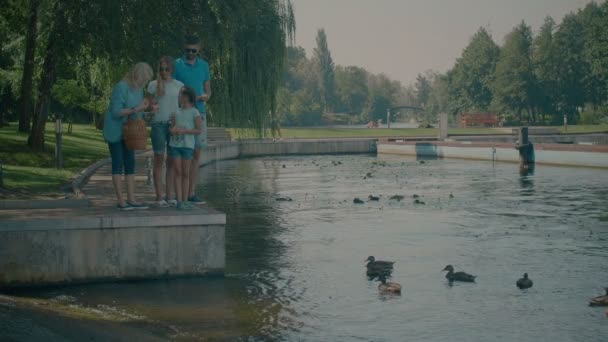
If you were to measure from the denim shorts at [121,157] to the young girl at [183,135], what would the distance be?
0.62 meters

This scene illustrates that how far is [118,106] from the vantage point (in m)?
12.7

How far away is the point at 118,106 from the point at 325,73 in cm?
16960

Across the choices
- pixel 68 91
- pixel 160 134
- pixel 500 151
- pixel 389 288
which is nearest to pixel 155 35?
pixel 160 134

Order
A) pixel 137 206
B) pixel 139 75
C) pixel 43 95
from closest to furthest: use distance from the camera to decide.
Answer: pixel 139 75
pixel 137 206
pixel 43 95

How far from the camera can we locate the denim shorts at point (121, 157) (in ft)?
42.4

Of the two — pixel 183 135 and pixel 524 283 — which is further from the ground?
pixel 183 135

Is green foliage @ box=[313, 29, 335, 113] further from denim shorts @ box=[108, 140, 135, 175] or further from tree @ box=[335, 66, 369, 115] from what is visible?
denim shorts @ box=[108, 140, 135, 175]

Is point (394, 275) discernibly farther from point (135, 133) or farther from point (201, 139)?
point (135, 133)

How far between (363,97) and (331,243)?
167 meters

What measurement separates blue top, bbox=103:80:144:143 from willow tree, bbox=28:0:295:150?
11.1 m

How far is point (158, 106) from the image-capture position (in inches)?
513

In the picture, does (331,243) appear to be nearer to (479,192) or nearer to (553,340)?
(553,340)

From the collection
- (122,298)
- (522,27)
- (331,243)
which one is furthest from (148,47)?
(522,27)

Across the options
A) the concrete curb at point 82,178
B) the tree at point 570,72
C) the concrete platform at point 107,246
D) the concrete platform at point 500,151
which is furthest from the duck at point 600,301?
the tree at point 570,72
